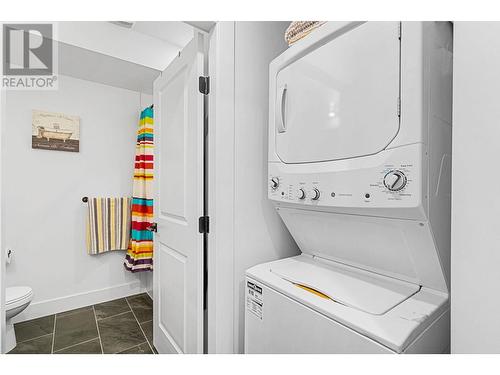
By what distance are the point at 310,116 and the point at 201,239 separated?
831 millimetres

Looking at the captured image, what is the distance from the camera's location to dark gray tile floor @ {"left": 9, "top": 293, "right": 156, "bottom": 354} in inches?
78.0

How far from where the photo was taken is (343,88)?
963mm

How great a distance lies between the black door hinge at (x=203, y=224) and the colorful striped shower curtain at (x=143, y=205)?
1510mm

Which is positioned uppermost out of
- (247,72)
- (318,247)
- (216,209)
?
(247,72)

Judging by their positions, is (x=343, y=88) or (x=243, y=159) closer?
(x=343, y=88)

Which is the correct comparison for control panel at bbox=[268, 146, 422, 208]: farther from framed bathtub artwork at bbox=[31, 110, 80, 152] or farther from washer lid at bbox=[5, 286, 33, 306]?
framed bathtub artwork at bbox=[31, 110, 80, 152]

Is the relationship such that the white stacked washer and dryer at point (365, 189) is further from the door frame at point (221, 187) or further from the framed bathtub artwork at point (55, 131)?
the framed bathtub artwork at point (55, 131)

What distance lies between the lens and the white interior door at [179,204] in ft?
4.67

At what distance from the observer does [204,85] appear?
1.41 m

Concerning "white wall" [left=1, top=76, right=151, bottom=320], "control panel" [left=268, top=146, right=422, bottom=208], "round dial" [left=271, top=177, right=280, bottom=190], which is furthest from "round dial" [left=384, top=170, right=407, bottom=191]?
"white wall" [left=1, top=76, right=151, bottom=320]

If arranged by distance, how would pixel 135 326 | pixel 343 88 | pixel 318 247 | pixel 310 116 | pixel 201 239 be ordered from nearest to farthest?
pixel 343 88
pixel 310 116
pixel 318 247
pixel 201 239
pixel 135 326

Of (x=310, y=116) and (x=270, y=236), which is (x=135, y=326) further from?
(x=310, y=116)

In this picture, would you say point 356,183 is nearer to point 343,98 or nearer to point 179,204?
point 343,98
